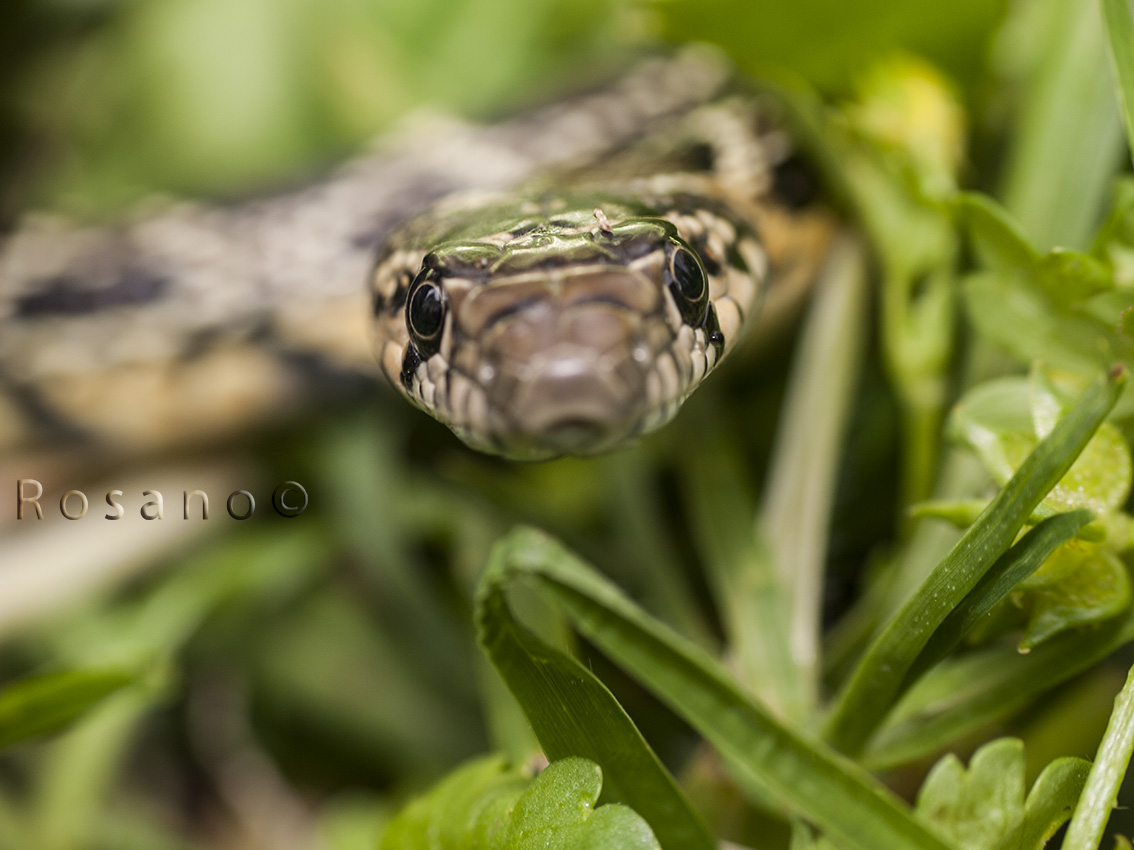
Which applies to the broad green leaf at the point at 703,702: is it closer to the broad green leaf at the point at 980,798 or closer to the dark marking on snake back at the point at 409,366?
the broad green leaf at the point at 980,798

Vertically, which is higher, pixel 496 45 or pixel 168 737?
pixel 496 45

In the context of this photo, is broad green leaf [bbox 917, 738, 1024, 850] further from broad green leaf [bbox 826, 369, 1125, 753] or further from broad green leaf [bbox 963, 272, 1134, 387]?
broad green leaf [bbox 963, 272, 1134, 387]

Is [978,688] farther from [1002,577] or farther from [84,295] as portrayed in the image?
[84,295]

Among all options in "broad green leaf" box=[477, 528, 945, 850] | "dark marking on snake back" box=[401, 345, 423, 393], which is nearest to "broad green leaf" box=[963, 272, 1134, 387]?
"broad green leaf" box=[477, 528, 945, 850]

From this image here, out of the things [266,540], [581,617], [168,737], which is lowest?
[168,737]

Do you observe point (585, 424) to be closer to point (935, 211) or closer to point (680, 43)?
point (935, 211)

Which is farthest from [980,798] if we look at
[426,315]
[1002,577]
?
[426,315]

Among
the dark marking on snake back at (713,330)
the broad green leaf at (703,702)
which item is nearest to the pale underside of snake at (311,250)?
the dark marking on snake back at (713,330)

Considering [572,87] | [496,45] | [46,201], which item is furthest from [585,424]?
[46,201]
